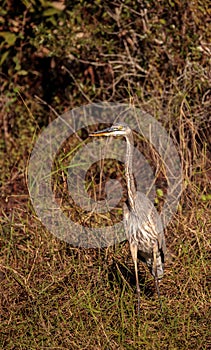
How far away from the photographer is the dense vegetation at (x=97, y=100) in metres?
3.87

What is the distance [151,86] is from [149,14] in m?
0.62

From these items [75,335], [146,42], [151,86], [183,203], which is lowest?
[75,335]

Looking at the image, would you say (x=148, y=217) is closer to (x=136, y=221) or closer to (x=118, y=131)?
(x=136, y=221)

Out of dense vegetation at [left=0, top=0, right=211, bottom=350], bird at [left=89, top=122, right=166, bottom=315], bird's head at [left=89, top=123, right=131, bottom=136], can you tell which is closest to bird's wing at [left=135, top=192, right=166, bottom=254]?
bird at [left=89, top=122, right=166, bottom=315]

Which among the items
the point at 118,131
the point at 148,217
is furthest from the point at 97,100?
the point at 148,217

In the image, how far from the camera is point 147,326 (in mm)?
3785

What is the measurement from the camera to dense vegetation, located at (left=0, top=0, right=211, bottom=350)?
387 cm

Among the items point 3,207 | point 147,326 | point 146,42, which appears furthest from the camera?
point 146,42

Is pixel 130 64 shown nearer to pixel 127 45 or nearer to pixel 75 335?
pixel 127 45

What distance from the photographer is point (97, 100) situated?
21.4 feet

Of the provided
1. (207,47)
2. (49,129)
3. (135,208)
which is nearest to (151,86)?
(207,47)

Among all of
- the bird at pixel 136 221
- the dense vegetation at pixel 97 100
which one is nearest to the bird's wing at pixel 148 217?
the bird at pixel 136 221

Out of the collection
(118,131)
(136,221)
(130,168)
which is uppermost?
(118,131)

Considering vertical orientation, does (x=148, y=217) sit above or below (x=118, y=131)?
below
